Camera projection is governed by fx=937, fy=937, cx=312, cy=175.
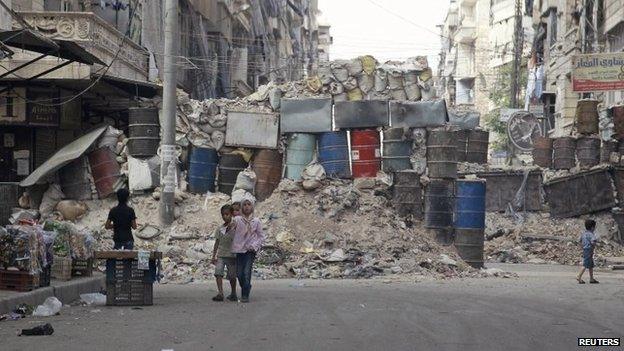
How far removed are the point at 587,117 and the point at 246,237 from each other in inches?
872

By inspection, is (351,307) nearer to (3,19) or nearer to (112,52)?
(3,19)

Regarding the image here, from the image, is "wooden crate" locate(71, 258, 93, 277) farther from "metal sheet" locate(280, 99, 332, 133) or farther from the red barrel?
the red barrel

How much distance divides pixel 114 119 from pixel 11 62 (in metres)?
3.70

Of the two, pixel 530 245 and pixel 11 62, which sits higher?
pixel 11 62

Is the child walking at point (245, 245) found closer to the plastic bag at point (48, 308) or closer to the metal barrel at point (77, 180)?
the plastic bag at point (48, 308)

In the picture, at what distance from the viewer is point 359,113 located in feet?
79.4

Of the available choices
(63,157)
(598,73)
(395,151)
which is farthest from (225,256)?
(598,73)

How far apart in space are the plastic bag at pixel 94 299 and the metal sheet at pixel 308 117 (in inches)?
449

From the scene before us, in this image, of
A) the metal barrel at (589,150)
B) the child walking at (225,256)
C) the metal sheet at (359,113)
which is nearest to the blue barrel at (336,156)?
the metal sheet at (359,113)

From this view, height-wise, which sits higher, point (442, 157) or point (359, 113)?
point (359, 113)

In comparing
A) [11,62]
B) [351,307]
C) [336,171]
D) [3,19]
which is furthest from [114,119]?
[351,307]

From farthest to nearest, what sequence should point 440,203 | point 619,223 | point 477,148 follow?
point 477,148, point 619,223, point 440,203

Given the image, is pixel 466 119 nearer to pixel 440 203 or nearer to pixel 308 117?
pixel 308 117

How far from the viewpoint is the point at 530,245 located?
1142 inches
